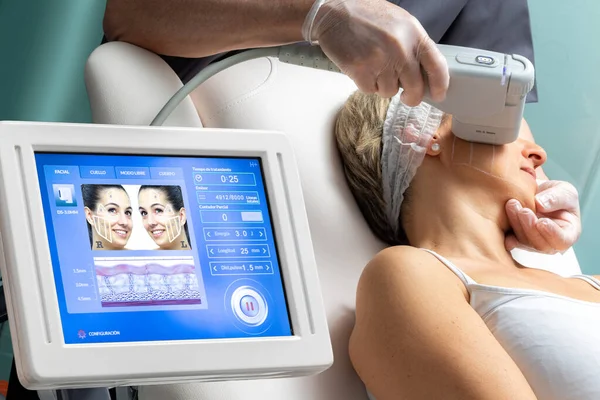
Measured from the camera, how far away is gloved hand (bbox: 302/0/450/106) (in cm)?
138

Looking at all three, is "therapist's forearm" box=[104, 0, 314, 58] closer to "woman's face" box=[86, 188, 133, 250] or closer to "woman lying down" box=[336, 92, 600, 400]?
"woman lying down" box=[336, 92, 600, 400]

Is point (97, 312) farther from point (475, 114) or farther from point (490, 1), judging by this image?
point (490, 1)

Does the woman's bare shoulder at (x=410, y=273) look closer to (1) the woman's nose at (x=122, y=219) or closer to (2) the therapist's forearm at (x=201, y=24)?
(2) the therapist's forearm at (x=201, y=24)

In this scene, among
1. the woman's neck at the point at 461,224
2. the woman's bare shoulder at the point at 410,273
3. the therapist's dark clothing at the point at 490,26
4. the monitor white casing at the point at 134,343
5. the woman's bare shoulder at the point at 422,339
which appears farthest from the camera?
the therapist's dark clothing at the point at 490,26

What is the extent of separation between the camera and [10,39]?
7.32 ft

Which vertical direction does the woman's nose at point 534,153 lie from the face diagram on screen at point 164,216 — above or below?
below

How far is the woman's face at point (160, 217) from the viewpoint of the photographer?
105 centimetres

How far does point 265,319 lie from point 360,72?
507 millimetres

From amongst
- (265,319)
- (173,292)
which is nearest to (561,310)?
(265,319)

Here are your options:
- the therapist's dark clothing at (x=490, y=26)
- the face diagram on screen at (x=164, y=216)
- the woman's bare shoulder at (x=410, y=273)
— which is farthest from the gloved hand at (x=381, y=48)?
the therapist's dark clothing at (x=490, y=26)

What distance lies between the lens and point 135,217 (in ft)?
3.45

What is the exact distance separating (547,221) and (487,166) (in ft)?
0.51

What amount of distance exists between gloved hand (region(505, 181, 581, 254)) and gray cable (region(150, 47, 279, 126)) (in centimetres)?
57

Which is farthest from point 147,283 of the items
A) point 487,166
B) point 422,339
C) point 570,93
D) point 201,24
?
point 570,93
